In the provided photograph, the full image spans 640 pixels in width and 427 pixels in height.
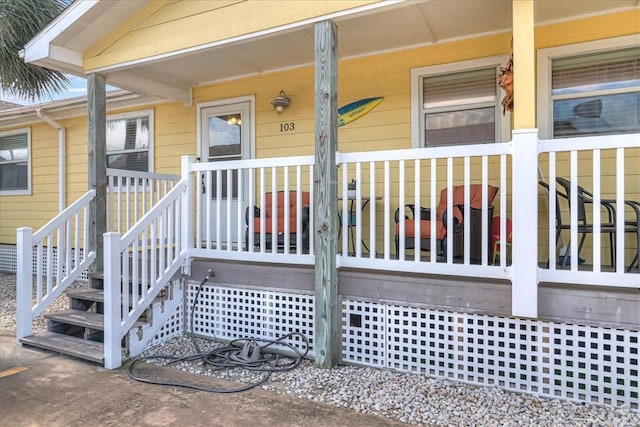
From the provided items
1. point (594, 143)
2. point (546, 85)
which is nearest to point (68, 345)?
point (594, 143)

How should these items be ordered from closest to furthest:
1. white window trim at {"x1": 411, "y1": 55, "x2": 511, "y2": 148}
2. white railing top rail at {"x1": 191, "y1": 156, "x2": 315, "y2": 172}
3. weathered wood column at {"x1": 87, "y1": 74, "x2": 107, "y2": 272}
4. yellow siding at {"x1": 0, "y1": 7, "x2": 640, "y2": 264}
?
white railing top rail at {"x1": 191, "y1": 156, "x2": 315, "y2": 172}, yellow siding at {"x1": 0, "y1": 7, "x2": 640, "y2": 264}, white window trim at {"x1": 411, "y1": 55, "x2": 511, "y2": 148}, weathered wood column at {"x1": 87, "y1": 74, "x2": 107, "y2": 272}

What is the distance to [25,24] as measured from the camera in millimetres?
5211

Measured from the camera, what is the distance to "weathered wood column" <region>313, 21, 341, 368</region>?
332cm

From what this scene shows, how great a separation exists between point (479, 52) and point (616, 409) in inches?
132

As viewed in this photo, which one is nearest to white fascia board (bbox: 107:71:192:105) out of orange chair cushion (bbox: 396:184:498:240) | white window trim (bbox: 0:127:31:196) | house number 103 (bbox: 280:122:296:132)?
house number 103 (bbox: 280:122:296:132)

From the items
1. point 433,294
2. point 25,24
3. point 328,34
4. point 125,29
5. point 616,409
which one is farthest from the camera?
point 25,24

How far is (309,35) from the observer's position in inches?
171

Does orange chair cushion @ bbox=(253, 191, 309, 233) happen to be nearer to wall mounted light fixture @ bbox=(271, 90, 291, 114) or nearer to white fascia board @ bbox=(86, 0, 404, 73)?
wall mounted light fixture @ bbox=(271, 90, 291, 114)

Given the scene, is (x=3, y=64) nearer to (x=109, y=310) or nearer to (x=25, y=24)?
(x=25, y=24)

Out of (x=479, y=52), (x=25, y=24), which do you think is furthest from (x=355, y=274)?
(x=25, y=24)

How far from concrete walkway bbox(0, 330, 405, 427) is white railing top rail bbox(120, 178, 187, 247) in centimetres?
105

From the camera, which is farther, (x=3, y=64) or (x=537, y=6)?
(x=3, y=64)

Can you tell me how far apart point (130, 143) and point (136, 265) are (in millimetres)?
3538

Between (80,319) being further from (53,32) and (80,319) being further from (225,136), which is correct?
(225,136)
